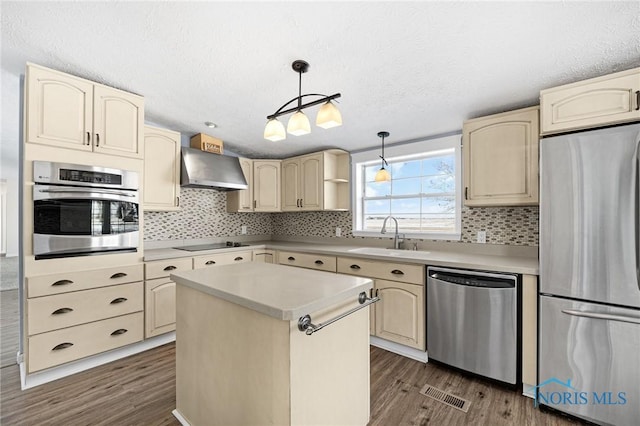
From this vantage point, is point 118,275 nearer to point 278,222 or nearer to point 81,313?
point 81,313

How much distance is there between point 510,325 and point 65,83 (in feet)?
12.4

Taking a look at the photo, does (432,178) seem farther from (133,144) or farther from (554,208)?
(133,144)

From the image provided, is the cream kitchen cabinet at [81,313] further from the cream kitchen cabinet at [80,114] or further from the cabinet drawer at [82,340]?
the cream kitchen cabinet at [80,114]

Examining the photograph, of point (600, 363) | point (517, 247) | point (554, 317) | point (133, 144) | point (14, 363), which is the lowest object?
point (14, 363)

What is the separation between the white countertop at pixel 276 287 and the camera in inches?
46.2

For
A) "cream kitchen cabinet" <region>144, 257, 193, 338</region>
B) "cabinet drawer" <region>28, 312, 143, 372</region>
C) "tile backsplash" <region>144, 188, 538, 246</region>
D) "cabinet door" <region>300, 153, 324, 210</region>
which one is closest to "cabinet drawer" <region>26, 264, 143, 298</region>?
"cream kitchen cabinet" <region>144, 257, 193, 338</region>

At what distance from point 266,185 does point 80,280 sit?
233 cm

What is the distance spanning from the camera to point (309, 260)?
330 cm

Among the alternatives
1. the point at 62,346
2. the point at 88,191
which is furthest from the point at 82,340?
the point at 88,191

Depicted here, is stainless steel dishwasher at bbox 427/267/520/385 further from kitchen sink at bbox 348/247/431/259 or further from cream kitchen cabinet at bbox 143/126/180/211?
cream kitchen cabinet at bbox 143/126/180/211

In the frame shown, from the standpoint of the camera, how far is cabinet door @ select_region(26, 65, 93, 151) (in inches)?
83.0

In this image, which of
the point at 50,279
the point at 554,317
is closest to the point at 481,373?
the point at 554,317

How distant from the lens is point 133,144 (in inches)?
104

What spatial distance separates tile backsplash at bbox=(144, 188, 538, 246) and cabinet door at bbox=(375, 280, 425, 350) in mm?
860
